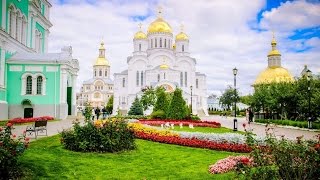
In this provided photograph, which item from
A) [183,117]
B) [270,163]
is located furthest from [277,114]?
[270,163]

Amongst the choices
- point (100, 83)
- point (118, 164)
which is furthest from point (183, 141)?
point (100, 83)

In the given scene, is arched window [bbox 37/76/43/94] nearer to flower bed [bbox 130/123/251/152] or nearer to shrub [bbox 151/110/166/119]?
shrub [bbox 151/110/166/119]

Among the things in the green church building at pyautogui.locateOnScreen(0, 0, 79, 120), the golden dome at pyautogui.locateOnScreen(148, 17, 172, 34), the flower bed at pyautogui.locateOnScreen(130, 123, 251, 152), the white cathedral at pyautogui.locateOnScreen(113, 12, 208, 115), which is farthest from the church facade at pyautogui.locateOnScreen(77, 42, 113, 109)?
the flower bed at pyautogui.locateOnScreen(130, 123, 251, 152)

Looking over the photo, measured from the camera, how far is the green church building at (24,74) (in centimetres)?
3095

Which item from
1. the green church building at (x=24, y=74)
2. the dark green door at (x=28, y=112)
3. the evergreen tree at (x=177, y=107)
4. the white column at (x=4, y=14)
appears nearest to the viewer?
the white column at (x=4, y=14)

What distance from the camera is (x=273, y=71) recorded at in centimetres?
5862

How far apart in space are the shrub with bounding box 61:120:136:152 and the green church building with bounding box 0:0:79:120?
67.3ft

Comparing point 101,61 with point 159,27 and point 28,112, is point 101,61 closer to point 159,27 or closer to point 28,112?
point 159,27

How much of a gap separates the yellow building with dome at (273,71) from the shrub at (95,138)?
154 ft

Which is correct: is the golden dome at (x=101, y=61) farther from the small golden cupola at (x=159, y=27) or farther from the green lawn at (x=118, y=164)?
the green lawn at (x=118, y=164)

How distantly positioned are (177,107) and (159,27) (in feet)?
140

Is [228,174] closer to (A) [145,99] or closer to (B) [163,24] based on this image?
(A) [145,99]

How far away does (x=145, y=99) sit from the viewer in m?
47.3

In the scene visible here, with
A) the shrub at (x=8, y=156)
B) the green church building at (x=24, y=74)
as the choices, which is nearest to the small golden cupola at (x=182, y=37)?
the green church building at (x=24, y=74)
